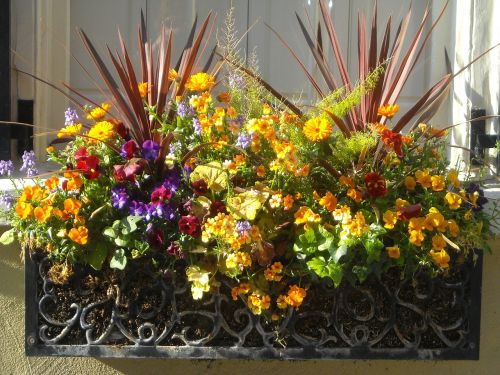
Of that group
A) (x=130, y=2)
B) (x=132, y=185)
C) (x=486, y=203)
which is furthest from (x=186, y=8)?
(x=486, y=203)

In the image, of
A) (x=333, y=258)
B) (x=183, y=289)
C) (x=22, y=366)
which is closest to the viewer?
(x=333, y=258)

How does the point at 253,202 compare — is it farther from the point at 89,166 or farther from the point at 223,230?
the point at 89,166

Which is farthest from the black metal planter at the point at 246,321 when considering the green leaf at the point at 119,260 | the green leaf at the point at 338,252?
the green leaf at the point at 338,252

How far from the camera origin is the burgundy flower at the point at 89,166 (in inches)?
94.7

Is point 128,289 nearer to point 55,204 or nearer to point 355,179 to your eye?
point 55,204

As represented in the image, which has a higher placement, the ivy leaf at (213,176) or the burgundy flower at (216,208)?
the ivy leaf at (213,176)

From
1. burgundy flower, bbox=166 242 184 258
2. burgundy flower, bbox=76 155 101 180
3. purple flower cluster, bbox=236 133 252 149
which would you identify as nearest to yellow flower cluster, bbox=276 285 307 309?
burgundy flower, bbox=166 242 184 258

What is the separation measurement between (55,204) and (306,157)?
807 mm

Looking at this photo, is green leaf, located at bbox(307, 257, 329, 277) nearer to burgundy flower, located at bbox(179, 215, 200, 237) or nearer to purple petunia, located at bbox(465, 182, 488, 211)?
burgundy flower, located at bbox(179, 215, 200, 237)

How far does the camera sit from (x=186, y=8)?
3.44 m

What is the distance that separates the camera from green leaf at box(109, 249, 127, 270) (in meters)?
2.44

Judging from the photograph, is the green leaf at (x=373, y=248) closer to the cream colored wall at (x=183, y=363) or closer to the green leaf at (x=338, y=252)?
the green leaf at (x=338, y=252)

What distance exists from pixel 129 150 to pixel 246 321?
67cm

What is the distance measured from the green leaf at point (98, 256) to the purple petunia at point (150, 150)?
0.31 metres
